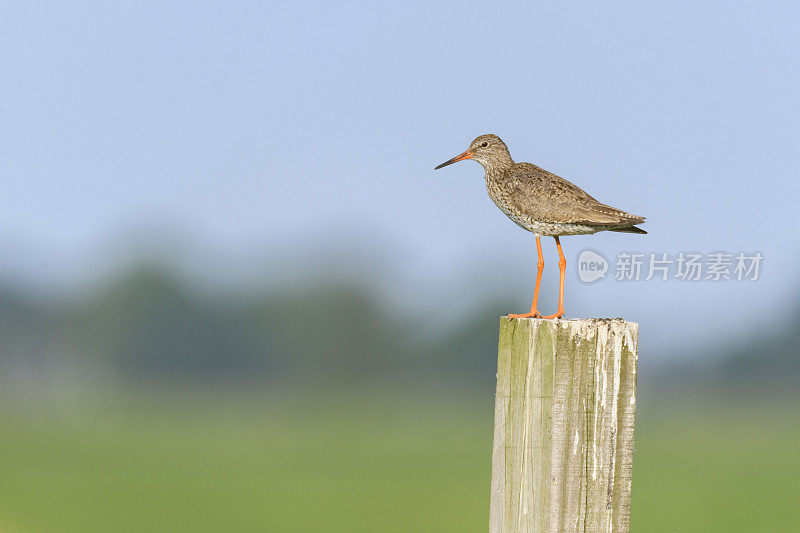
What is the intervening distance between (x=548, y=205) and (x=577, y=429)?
9.07ft

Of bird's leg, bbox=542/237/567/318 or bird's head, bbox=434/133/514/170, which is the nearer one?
bird's leg, bbox=542/237/567/318

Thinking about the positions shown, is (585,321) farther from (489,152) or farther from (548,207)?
(489,152)

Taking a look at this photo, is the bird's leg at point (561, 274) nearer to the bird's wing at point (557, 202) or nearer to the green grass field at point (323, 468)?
the bird's wing at point (557, 202)

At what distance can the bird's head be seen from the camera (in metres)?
6.69

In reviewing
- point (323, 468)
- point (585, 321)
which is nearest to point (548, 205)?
point (585, 321)

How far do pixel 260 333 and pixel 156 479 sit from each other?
16.2 metres

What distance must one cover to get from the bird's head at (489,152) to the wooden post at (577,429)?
3.47m

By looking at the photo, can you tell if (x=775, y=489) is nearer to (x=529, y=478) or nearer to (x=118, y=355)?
(x=118, y=355)

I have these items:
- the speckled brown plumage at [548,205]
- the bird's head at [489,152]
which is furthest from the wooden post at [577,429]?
the bird's head at [489,152]

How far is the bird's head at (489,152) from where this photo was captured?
6.69 meters

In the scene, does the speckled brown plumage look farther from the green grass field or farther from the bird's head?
the green grass field

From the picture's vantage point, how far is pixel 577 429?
3301 millimetres

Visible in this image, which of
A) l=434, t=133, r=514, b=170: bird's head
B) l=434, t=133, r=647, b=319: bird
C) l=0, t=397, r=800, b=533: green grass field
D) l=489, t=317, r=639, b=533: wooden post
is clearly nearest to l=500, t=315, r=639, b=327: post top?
l=489, t=317, r=639, b=533: wooden post

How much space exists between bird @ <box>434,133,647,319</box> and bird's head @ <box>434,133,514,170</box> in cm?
14
